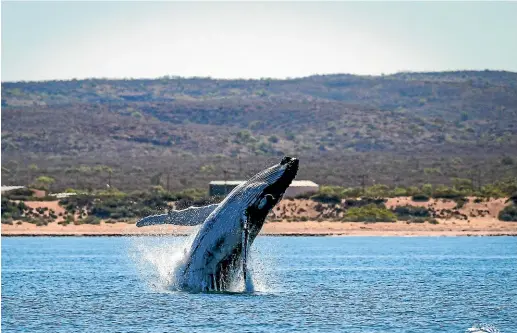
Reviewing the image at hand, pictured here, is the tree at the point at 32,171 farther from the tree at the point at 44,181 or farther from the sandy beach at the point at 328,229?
the sandy beach at the point at 328,229

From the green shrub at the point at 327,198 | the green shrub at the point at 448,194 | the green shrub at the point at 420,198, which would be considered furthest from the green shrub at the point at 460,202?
the green shrub at the point at 327,198

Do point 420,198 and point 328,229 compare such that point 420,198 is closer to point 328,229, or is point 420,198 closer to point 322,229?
point 328,229

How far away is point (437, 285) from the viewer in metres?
42.3

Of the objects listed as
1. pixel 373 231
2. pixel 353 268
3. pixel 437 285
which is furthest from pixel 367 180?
pixel 437 285

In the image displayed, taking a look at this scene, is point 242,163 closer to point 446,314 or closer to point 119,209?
point 119,209

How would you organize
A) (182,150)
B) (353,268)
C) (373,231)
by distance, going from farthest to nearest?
(182,150)
(373,231)
(353,268)

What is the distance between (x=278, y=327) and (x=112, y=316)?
5.26 meters

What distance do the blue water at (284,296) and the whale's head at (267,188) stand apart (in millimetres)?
2706

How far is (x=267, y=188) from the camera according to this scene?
3067 cm

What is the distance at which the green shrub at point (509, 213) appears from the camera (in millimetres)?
93812

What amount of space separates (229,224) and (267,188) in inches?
62.3

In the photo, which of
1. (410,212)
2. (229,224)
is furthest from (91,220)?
(229,224)

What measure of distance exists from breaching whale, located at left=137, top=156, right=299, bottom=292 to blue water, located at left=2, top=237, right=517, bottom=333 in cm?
88

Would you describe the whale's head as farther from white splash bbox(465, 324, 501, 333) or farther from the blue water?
white splash bbox(465, 324, 501, 333)
